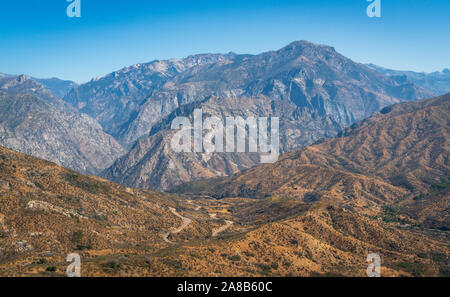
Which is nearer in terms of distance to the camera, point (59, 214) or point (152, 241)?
point (59, 214)

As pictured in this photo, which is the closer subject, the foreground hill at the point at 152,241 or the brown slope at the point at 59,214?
the foreground hill at the point at 152,241

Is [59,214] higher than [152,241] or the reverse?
higher

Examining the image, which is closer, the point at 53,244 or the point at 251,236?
the point at 53,244

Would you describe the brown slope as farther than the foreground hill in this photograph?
Yes
